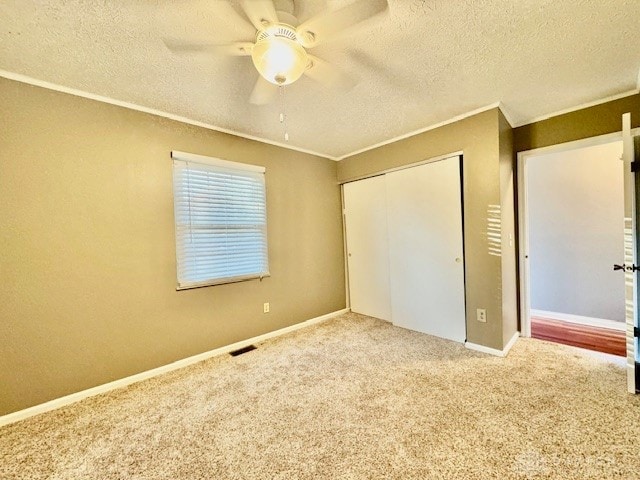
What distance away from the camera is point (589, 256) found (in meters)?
3.26

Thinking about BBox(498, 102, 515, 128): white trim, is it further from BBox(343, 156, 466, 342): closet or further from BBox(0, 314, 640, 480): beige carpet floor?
BBox(0, 314, 640, 480): beige carpet floor

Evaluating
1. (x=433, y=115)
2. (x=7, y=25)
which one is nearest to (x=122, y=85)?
(x=7, y=25)

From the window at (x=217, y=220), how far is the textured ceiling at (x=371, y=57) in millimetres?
514

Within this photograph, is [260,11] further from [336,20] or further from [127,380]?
[127,380]

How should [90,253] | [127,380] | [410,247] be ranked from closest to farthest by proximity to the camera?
[90,253], [127,380], [410,247]

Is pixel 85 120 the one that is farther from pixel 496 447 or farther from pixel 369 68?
pixel 496 447

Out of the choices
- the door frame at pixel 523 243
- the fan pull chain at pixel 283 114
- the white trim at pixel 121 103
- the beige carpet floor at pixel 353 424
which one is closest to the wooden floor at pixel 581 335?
the door frame at pixel 523 243

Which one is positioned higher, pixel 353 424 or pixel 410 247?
pixel 410 247

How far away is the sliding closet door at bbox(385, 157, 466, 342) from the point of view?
275 cm

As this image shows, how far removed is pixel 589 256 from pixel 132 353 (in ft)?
16.6

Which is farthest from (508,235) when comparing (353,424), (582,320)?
(353,424)

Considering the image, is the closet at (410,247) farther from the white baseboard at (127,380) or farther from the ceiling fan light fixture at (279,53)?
the ceiling fan light fixture at (279,53)

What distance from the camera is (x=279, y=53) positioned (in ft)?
4.31

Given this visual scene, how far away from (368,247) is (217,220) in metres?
2.00
